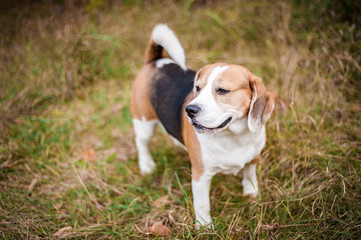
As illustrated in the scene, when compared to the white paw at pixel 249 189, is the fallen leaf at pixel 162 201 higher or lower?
lower

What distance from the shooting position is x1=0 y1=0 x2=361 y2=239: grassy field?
2531mm

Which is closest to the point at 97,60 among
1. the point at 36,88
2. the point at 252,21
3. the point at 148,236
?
the point at 36,88

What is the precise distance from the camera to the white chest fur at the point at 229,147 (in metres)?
2.20

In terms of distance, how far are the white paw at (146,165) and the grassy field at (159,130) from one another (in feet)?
0.29

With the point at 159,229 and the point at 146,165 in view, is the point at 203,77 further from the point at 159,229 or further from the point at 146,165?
the point at 146,165

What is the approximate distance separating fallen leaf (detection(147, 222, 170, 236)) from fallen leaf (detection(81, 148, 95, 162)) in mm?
1435

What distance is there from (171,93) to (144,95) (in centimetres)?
42

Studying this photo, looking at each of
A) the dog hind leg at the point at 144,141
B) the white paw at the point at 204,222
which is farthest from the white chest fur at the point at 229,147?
the dog hind leg at the point at 144,141

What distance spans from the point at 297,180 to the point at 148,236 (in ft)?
5.23

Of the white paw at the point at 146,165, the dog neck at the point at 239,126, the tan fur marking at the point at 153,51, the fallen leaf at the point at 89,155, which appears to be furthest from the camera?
the fallen leaf at the point at 89,155

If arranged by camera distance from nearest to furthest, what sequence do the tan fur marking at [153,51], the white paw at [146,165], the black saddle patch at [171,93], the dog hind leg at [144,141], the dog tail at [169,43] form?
the dog tail at [169,43] → the black saddle patch at [171,93] → the tan fur marking at [153,51] → the dog hind leg at [144,141] → the white paw at [146,165]

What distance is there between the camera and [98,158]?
11.9 feet

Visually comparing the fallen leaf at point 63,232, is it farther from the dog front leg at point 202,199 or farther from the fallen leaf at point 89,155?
the dog front leg at point 202,199

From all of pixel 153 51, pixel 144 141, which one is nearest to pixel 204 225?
pixel 144 141
